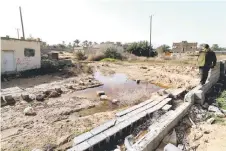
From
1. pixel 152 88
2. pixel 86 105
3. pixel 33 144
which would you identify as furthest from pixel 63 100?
pixel 152 88

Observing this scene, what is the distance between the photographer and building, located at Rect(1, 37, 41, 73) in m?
12.4

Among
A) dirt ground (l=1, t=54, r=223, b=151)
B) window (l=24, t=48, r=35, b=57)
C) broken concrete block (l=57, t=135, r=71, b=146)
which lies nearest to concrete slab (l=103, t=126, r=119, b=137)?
dirt ground (l=1, t=54, r=223, b=151)

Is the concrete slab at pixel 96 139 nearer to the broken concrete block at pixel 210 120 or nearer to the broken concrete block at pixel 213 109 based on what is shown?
the broken concrete block at pixel 210 120

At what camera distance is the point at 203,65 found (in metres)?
6.78

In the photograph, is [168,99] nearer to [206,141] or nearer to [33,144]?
[206,141]

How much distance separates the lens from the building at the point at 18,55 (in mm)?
12418

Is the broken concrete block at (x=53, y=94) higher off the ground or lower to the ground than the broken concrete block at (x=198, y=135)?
higher

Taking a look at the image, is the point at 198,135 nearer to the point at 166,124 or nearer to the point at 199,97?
the point at 166,124

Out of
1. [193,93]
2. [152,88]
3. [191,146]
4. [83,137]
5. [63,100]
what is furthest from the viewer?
[152,88]

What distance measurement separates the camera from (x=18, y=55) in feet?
43.5

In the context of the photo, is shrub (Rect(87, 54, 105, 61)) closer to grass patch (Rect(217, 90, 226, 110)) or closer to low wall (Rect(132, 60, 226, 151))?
low wall (Rect(132, 60, 226, 151))

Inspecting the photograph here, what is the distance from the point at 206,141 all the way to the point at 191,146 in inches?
14.6

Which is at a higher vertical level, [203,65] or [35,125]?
[203,65]

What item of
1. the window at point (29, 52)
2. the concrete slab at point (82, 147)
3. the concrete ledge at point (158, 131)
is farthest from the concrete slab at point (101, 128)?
the window at point (29, 52)
